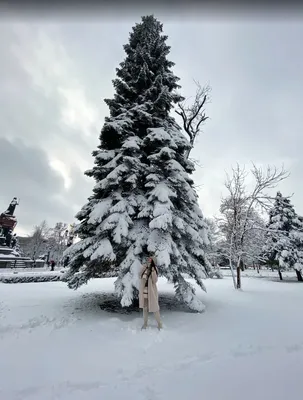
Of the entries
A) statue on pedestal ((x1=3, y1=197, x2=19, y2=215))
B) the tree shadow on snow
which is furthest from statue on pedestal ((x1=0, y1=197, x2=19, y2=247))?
the tree shadow on snow

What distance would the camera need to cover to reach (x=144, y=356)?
343cm

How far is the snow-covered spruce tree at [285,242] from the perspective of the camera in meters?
21.2

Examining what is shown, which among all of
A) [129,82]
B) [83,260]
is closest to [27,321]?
[83,260]

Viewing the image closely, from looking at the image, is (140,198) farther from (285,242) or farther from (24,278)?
(285,242)

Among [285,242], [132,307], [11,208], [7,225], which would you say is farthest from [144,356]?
[11,208]

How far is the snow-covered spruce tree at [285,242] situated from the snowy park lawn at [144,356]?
60.5 ft

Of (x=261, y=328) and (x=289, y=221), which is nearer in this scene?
(x=261, y=328)

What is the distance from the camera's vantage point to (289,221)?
24016 mm

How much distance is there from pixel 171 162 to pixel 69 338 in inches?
204

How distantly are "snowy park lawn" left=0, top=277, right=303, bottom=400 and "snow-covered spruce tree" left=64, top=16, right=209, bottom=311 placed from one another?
96cm

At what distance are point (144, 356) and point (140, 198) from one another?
4.14 meters

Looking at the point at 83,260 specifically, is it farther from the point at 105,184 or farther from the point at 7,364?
the point at 7,364

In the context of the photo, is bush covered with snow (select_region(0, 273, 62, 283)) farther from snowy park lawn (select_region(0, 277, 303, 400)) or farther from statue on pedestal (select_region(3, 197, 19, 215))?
statue on pedestal (select_region(3, 197, 19, 215))

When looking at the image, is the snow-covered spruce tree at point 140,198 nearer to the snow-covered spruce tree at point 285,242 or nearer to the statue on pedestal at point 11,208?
the snow-covered spruce tree at point 285,242
